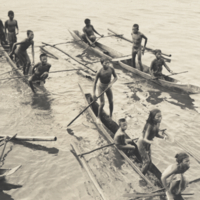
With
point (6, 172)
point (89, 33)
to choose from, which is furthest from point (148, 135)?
point (89, 33)

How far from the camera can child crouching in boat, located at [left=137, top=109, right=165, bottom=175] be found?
6.83m

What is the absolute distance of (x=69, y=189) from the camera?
7.83 meters

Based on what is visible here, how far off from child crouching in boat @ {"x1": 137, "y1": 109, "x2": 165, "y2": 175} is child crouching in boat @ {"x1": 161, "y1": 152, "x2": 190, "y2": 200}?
3.64 ft

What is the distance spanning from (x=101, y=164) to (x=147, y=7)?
2159 centimetres

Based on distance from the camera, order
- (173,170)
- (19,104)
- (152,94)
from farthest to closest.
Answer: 1. (152,94)
2. (19,104)
3. (173,170)

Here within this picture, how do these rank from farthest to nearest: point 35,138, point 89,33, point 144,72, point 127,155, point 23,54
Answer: point 89,33, point 144,72, point 23,54, point 35,138, point 127,155

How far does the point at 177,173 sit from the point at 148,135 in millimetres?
1357

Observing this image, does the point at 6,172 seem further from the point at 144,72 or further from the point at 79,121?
the point at 144,72

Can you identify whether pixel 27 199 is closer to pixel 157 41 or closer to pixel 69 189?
pixel 69 189

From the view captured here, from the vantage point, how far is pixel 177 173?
5.88 m

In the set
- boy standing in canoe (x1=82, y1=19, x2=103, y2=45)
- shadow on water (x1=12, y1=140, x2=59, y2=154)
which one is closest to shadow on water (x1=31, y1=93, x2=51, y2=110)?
shadow on water (x1=12, y1=140, x2=59, y2=154)

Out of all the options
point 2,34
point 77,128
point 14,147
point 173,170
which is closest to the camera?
point 173,170

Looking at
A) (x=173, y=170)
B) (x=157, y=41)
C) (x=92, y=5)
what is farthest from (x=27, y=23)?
(x=173, y=170)

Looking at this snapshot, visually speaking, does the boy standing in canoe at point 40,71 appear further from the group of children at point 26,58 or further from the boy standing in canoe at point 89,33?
the boy standing in canoe at point 89,33
